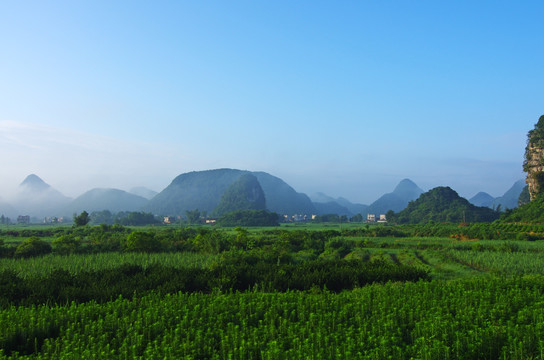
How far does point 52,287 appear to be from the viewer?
39.3 ft

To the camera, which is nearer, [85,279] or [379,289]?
[379,289]

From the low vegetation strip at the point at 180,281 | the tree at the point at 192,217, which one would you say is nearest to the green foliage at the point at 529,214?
the low vegetation strip at the point at 180,281

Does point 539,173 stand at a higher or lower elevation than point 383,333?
higher

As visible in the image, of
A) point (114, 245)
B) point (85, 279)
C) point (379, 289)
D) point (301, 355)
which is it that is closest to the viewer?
point (301, 355)

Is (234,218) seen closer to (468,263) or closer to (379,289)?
(468,263)

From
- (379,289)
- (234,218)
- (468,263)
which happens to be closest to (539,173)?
(468,263)

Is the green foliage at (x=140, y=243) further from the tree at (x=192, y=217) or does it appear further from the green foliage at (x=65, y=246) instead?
the tree at (x=192, y=217)

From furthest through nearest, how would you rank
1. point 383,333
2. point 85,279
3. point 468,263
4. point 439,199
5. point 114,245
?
point 439,199
point 114,245
point 468,263
point 85,279
point 383,333

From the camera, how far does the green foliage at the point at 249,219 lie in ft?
351

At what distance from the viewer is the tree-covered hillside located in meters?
89.0

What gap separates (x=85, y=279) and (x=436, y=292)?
11.5 metres

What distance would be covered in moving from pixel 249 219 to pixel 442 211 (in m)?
51.6

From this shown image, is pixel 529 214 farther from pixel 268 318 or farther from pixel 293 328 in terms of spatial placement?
pixel 293 328

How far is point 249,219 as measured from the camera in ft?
356
